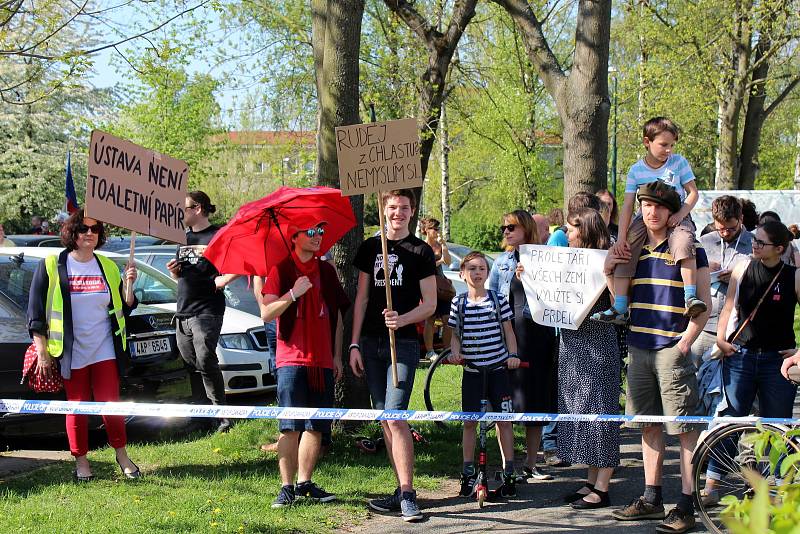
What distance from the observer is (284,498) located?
20.2 ft

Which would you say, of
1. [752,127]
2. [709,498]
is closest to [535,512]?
[709,498]

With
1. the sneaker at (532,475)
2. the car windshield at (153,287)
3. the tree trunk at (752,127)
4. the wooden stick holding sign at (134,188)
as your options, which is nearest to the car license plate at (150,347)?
the wooden stick holding sign at (134,188)

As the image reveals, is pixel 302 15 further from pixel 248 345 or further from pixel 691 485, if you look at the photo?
pixel 691 485

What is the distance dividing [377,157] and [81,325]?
8.04 ft

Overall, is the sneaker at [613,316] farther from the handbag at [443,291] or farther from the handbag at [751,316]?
the handbag at [443,291]

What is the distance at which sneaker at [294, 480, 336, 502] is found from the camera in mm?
6293

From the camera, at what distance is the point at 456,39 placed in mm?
10094

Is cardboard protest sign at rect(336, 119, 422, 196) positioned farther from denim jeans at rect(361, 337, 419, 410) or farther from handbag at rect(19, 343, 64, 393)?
handbag at rect(19, 343, 64, 393)

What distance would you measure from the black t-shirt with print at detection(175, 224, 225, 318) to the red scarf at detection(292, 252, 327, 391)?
92.5 inches

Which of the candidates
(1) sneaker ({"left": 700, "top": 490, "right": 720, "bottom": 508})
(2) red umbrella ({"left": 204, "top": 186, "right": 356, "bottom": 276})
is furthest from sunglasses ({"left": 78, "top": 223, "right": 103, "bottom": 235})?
(1) sneaker ({"left": 700, "top": 490, "right": 720, "bottom": 508})

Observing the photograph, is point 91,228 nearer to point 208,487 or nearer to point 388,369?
point 208,487

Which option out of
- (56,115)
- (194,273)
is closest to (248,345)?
(194,273)

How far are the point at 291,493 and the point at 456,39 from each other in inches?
224

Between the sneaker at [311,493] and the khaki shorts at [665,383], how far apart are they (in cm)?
211
